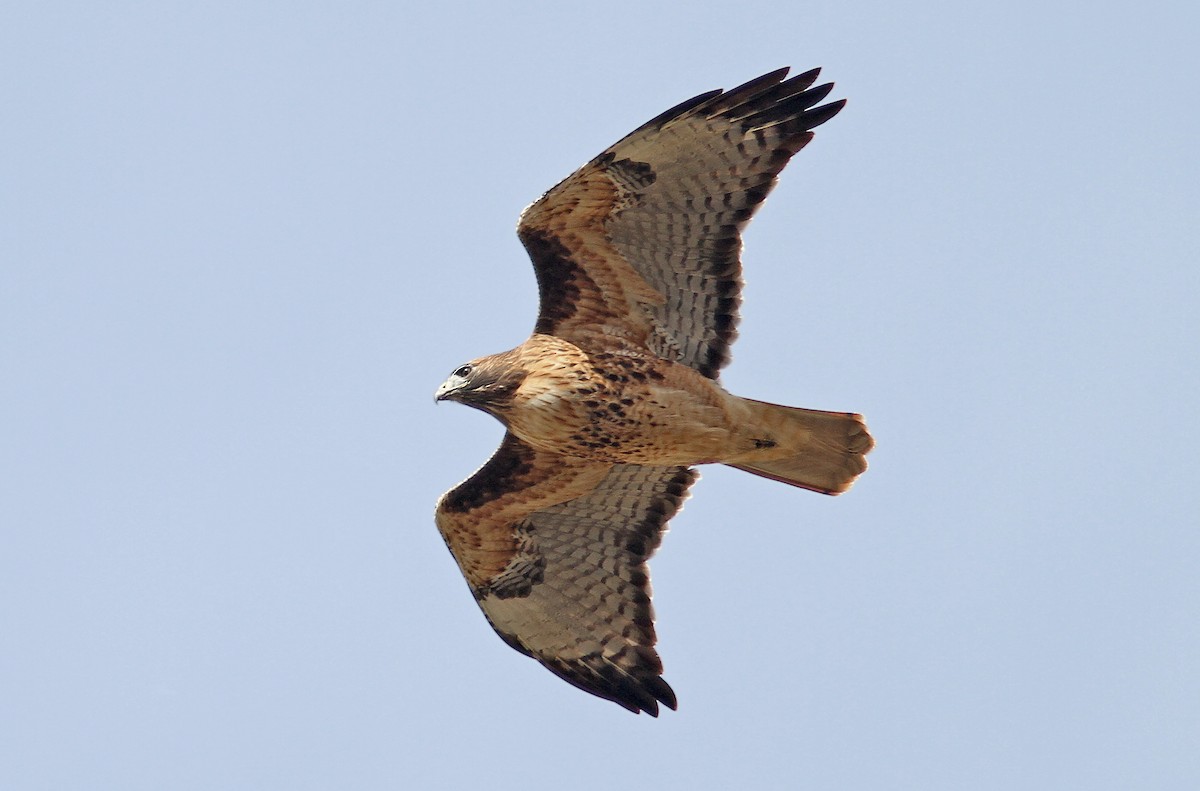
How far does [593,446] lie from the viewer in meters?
12.1

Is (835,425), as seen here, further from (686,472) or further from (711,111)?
(711,111)

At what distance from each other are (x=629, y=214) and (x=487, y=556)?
2803 mm

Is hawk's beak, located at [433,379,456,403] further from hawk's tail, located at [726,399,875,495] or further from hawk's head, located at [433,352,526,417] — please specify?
hawk's tail, located at [726,399,875,495]

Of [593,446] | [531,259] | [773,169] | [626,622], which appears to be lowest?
[626,622]

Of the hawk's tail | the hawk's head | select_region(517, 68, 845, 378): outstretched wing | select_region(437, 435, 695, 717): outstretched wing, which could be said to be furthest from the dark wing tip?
select_region(517, 68, 845, 378): outstretched wing

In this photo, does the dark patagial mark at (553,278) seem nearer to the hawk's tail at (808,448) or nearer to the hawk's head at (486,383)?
the hawk's head at (486,383)

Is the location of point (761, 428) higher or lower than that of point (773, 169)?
lower

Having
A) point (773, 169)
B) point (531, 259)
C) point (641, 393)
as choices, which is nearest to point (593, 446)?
point (641, 393)

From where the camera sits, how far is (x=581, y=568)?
13227 millimetres

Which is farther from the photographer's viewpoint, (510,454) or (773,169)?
(510,454)

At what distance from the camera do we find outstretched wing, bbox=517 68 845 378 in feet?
38.6

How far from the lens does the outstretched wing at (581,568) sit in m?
13.0

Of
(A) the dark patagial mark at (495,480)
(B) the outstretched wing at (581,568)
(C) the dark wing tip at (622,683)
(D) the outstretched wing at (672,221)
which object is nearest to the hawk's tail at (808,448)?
(D) the outstretched wing at (672,221)

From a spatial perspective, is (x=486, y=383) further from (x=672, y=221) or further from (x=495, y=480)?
(x=672, y=221)
